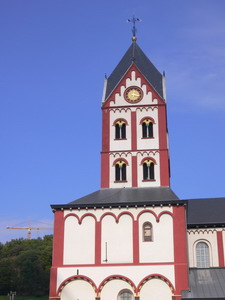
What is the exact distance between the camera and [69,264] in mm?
39562

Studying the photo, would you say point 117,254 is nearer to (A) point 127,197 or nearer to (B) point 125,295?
(B) point 125,295

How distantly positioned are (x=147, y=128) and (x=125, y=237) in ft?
40.8

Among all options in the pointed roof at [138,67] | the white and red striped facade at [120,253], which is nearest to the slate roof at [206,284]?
the white and red striped facade at [120,253]

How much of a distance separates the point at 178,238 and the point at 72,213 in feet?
30.8

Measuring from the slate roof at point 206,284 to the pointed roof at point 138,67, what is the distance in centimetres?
1825

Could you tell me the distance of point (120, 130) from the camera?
157 ft

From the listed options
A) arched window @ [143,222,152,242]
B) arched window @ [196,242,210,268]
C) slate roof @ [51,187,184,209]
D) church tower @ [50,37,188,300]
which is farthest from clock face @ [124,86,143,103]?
arched window @ [196,242,210,268]

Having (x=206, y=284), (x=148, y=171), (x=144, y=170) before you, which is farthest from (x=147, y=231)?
(x=144, y=170)

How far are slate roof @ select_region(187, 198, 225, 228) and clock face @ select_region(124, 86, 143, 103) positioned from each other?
42.6 ft

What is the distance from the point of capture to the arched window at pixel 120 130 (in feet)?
156

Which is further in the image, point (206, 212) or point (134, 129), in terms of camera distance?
point (206, 212)

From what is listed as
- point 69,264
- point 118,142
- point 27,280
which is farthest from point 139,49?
point 27,280

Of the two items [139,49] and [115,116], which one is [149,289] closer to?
[115,116]

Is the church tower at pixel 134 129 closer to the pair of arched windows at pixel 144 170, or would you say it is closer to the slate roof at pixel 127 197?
the pair of arched windows at pixel 144 170
